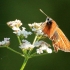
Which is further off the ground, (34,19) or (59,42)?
(34,19)

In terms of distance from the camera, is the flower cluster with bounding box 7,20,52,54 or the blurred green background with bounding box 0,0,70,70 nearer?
the flower cluster with bounding box 7,20,52,54

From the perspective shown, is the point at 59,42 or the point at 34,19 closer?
Result: the point at 59,42

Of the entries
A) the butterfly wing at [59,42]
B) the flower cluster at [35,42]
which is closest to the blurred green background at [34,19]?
the flower cluster at [35,42]

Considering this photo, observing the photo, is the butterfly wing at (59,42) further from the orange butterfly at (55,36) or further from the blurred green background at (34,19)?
the blurred green background at (34,19)

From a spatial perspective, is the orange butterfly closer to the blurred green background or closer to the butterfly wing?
the butterfly wing

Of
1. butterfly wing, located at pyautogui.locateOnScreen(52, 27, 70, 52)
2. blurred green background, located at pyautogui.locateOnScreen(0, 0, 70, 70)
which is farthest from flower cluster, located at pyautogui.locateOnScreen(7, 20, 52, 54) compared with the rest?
blurred green background, located at pyautogui.locateOnScreen(0, 0, 70, 70)

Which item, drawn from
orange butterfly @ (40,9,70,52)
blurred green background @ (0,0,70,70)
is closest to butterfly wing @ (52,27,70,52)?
orange butterfly @ (40,9,70,52)

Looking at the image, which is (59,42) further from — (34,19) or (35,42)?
(34,19)

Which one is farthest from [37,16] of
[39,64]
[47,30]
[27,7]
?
[47,30]

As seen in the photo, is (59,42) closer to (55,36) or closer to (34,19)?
(55,36)

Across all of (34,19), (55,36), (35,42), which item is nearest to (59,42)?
(55,36)
